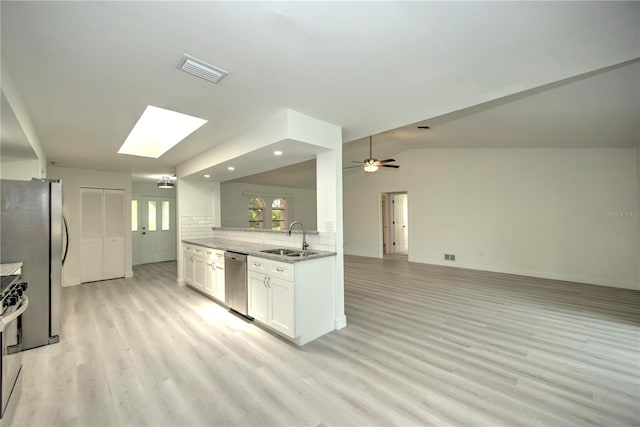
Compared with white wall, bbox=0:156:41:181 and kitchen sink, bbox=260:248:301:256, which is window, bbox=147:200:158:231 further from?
kitchen sink, bbox=260:248:301:256

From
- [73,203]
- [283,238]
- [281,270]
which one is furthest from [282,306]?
[73,203]

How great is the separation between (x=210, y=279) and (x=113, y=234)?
3.38 meters

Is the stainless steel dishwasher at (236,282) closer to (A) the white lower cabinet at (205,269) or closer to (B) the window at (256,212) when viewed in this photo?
(A) the white lower cabinet at (205,269)

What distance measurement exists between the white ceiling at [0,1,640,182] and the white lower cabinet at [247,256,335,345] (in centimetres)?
167

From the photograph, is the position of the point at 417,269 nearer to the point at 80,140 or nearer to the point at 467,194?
the point at 467,194

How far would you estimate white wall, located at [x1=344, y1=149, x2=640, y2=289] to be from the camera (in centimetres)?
494

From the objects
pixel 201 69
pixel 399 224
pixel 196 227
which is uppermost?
pixel 201 69

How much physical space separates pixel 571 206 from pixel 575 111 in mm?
2845

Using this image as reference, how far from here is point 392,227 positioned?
9422 millimetres

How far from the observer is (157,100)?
252 cm

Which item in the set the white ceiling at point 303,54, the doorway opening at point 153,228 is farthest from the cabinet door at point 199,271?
the doorway opening at point 153,228

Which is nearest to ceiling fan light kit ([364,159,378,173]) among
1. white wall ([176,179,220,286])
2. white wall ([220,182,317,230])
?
white wall ([176,179,220,286])

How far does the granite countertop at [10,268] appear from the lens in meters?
2.47

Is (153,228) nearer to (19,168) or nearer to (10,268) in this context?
(19,168)
